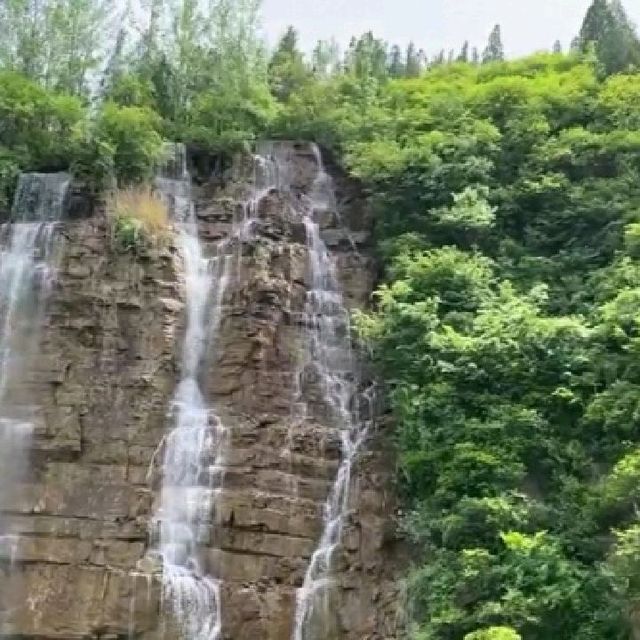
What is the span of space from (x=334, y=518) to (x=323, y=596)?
4.52 ft

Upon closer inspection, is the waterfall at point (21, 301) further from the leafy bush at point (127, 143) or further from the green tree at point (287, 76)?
the green tree at point (287, 76)

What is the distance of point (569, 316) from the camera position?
18016 mm

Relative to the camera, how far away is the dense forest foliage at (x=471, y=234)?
13648 mm

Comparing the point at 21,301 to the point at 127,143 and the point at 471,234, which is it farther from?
the point at 471,234

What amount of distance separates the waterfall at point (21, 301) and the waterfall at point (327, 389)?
481cm

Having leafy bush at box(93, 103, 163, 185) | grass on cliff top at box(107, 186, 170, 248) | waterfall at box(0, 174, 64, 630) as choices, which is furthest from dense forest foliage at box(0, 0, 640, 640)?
grass on cliff top at box(107, 186, 170, 248)

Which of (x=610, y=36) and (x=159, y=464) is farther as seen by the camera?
(x=610, y=36)

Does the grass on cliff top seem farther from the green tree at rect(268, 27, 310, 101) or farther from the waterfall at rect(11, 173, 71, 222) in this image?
the green tree at rect(268, 27, 310, 101)

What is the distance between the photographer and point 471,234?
2042 cm

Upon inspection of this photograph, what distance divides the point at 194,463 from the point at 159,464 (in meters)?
0.59

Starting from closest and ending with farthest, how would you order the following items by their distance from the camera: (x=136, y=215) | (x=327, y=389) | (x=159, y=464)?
(x=159, y=464), (x=327, y=389), (x=136, y=215)

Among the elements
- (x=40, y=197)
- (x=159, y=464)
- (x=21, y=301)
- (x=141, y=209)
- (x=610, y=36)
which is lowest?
(x=159, y=464)

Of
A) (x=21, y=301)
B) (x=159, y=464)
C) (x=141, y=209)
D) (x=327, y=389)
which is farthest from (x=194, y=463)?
(x=141, y=209)

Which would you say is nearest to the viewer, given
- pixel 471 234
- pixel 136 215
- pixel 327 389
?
pixel 327 389
